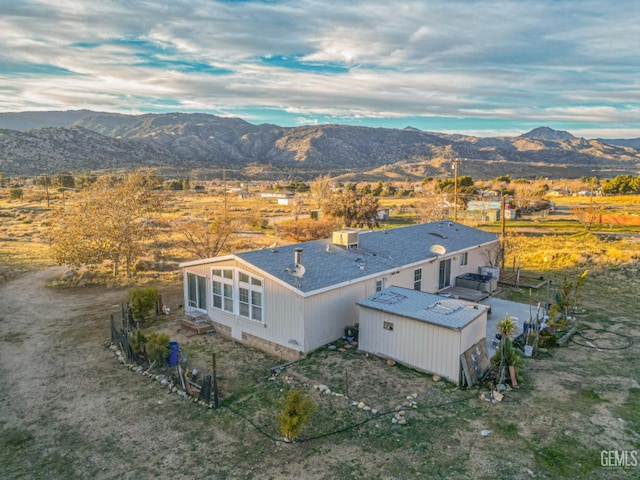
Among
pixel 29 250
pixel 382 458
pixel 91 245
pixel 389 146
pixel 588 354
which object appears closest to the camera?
pixel 382 458

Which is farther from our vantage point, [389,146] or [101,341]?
[389,146]

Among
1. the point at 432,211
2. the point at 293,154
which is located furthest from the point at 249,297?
the point at 293,154

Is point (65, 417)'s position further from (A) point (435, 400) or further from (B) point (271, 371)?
(A) point (435, 400)

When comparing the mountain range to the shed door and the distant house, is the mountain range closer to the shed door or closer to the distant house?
the shed door

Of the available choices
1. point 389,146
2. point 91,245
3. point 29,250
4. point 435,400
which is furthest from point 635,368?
point 389,146

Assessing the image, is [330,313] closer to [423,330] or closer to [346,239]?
[423,330]
